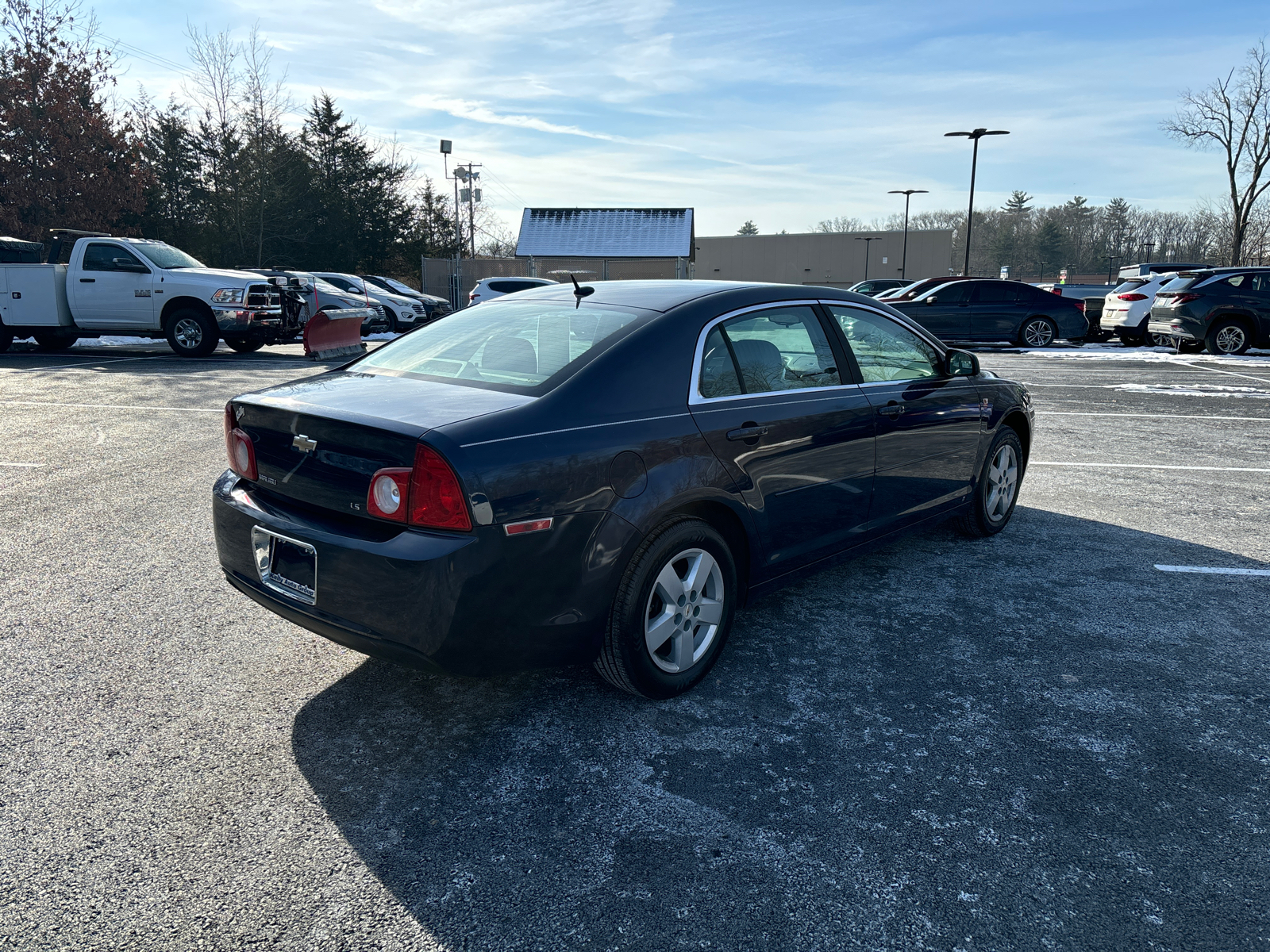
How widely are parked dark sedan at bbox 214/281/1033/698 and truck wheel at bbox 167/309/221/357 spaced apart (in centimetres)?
1311

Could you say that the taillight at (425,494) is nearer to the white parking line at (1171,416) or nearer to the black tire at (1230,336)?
the white parking line at (1171,416)

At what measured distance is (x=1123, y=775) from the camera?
2844 mm

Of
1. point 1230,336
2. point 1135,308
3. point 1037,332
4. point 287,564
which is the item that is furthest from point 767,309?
point 1135,308

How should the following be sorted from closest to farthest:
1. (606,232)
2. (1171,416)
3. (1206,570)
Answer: (1206,570) → (1171,416) → (606,232)

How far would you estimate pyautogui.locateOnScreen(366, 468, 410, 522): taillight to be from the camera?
274 centimetres

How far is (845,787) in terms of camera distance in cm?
277

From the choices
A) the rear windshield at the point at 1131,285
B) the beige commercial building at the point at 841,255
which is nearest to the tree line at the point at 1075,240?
the beige commercial building at the point at 841,255

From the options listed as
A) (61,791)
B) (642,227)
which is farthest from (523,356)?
(642,227)

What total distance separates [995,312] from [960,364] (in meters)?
16.5

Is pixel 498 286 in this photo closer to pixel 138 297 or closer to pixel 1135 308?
pixel 138 297

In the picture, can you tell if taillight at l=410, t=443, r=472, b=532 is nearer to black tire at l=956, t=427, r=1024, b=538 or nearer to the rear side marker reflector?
the rear side marker reflector

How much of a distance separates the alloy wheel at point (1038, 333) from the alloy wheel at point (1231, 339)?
10.8ft

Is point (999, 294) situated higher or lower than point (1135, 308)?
higher

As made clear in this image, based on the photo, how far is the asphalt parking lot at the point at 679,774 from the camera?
2.21m
